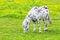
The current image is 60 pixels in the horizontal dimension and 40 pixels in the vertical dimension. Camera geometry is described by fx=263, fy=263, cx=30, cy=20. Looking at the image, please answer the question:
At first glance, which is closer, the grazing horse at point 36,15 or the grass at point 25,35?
the grass at point 25,35

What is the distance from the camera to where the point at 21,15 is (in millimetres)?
24328

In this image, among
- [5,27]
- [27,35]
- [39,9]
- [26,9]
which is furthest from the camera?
[26,9]

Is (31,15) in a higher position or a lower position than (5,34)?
higher

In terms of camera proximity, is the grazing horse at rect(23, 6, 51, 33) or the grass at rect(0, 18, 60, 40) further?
the grazing horse at rect(23, 6, 51, 33)

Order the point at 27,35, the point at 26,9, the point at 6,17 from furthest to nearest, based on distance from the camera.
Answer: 1. the point at 26,9
2. the point at 6,17
3. the point at 27,35

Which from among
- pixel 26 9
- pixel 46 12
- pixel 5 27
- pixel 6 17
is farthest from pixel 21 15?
pixel 46 12

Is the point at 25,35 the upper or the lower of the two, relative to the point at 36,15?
lower

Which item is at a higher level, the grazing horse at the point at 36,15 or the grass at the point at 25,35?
the grazing horse at the point at 36,15

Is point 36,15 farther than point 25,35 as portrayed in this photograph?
Yes

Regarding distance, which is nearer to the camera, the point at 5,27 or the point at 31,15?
the point at 31,15

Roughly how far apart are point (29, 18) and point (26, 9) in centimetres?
1284

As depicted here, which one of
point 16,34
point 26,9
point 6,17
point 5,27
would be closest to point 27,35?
point 16,34

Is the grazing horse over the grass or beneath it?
over

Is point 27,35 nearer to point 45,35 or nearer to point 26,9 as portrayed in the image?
point 45,35
